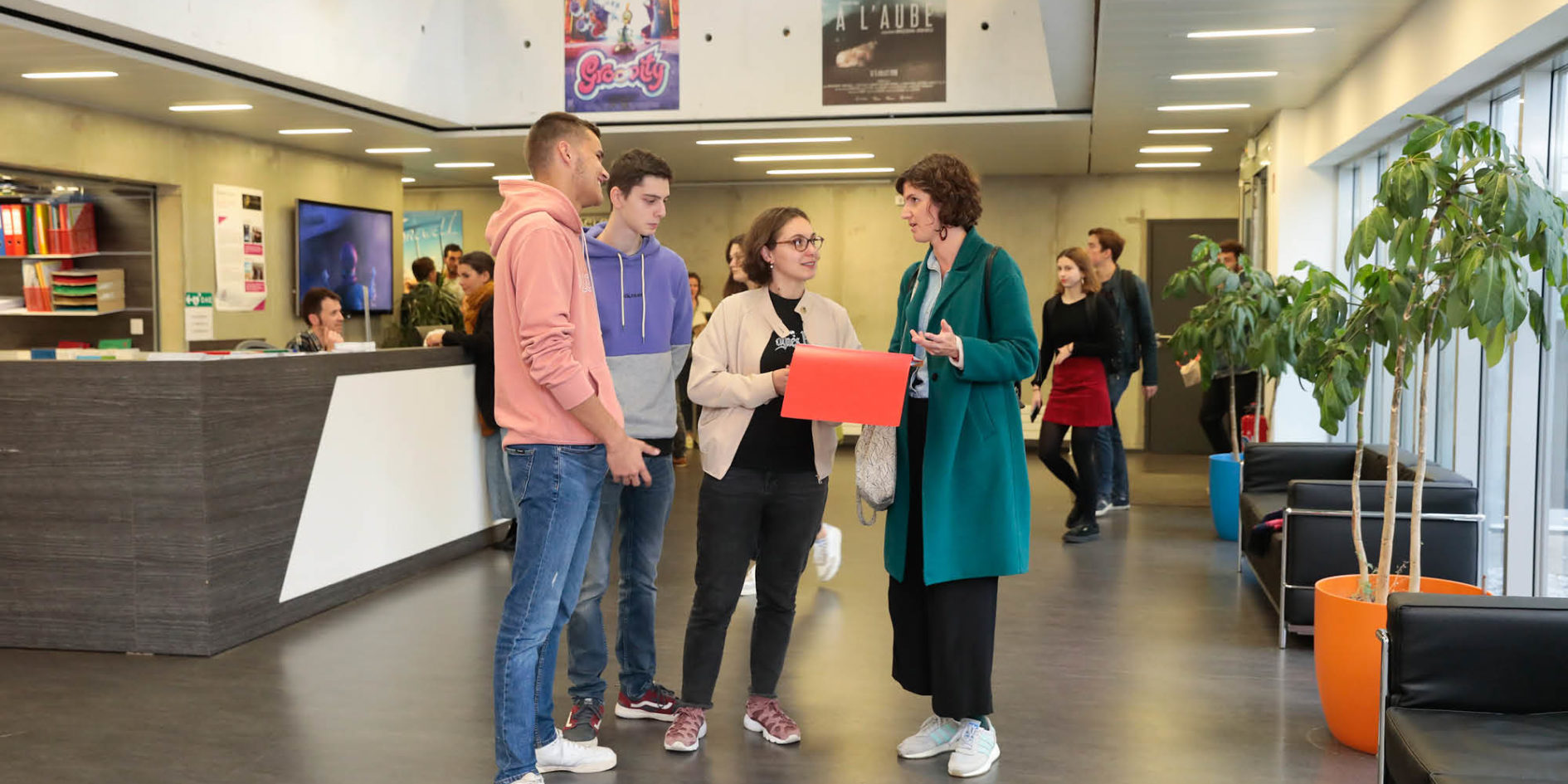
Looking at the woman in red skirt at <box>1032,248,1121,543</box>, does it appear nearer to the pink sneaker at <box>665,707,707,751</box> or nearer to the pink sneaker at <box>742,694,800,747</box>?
the pink sneaker at <box>742,694,800,747</box>

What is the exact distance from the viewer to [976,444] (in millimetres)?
3348

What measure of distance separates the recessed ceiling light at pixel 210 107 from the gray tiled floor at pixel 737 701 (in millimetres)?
4290

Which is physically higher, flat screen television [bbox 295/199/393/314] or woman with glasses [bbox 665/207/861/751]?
flat screen television [bbox 295/199/393/314]

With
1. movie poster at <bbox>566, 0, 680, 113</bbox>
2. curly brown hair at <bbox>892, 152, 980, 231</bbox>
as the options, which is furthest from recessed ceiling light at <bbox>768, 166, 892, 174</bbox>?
curly brown hair at <bbox>892, 152, 980, 231</bbox>

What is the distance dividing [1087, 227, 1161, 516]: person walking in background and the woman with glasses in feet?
14.5

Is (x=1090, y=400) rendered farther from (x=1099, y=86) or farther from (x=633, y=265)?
(x=633, y=265)

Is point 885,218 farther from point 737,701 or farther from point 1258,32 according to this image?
point 737,701

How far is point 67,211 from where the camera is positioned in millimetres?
9344

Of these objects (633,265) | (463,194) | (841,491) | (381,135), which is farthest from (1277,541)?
(463,194)

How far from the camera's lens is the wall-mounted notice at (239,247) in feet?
32.2

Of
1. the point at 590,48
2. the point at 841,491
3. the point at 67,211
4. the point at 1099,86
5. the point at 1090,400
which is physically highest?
the point at 590,48

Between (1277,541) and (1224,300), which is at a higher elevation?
(1224,300)

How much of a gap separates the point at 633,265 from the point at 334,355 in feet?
7.94

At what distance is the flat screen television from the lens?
1073 cm
